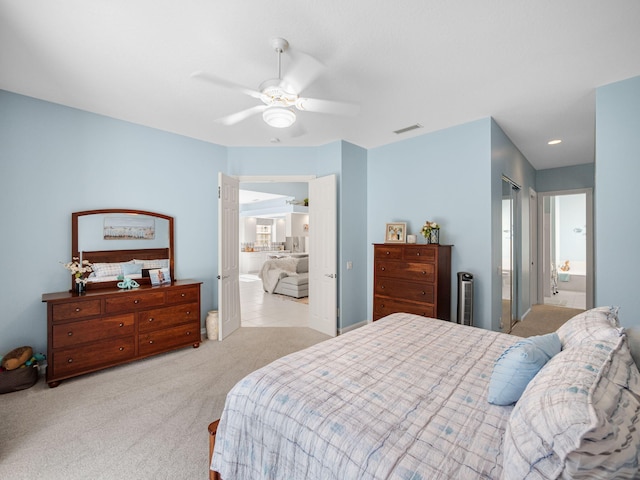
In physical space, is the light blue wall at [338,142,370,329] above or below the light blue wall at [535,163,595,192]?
below

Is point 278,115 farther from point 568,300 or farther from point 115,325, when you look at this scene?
point 568,300

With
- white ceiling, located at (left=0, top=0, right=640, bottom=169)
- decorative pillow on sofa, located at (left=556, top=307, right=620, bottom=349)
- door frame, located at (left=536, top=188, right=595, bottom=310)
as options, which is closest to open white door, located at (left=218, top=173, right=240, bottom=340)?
white ceiling, located at (left=0, top=0, right=640, bottom=169)

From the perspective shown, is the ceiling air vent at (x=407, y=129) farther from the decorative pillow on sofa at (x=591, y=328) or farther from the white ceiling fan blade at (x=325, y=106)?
the decorative pillow on sofa at (x=591, y=328)

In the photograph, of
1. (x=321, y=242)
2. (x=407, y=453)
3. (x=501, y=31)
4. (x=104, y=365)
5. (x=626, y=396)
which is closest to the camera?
(x=626, y=396)

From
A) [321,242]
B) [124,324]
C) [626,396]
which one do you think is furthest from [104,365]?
[626,396]

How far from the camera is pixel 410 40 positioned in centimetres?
208

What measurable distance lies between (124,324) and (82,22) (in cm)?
265

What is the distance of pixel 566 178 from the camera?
18.5ft

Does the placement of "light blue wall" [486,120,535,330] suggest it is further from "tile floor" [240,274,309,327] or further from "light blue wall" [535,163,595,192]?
"tile floor" [240,274,309,327]

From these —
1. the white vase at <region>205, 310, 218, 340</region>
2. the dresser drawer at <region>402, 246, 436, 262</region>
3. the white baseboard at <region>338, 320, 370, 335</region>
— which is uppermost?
the dresser drawer at <region>402, 246, 436, 262</region>

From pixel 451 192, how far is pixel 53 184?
4530 mm

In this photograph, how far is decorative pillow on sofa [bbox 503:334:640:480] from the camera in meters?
0.71

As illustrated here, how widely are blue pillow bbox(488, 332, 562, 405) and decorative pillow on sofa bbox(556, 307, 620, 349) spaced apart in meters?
0.13

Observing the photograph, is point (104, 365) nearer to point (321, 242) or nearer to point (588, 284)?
point (321, 242)
